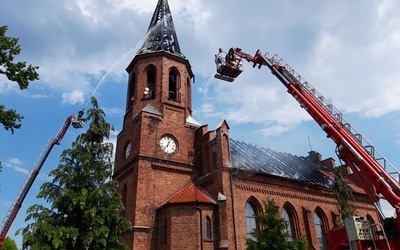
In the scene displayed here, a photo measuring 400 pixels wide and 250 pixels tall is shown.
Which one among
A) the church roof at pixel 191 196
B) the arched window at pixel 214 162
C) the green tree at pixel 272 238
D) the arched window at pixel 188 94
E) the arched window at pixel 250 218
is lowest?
the green tree at pixel 272 238

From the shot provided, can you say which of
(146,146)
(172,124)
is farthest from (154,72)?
(146,146)

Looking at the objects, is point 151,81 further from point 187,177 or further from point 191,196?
point 191,196

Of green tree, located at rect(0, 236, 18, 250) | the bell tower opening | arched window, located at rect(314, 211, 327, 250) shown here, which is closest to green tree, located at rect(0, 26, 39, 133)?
the bell tower opening

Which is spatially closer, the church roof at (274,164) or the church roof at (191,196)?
the church roof at (191,196)

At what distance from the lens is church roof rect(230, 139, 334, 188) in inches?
981

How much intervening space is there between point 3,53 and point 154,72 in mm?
16509

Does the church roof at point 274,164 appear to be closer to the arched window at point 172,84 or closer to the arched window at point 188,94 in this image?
the arched window at point 188,94

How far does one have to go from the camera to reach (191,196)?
67.5 ft

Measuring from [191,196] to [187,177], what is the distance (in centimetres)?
324

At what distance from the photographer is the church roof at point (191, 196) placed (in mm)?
20062

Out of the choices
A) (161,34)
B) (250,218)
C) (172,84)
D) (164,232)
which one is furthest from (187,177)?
(161,34)

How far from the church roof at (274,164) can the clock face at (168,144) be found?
14.9 ft

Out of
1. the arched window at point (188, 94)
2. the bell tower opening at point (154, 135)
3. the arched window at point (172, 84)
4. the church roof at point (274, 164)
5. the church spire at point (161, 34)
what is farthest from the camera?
the church spire at point (161, 34)

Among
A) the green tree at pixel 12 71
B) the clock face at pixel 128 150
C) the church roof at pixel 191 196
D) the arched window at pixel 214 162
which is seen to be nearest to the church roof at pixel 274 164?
the arched window at pixel 214 162
